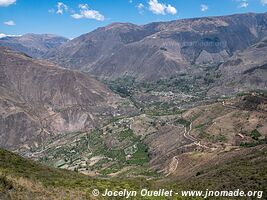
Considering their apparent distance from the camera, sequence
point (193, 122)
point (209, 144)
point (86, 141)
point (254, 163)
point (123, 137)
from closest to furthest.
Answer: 1. point (254, 163)
2. point (209, 144)
3. point (193, 122)
4. point (123, 137)
5. point (86, 141)

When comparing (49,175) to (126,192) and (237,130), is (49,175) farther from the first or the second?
(237,130)

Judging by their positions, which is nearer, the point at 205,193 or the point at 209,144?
the point at 205,193

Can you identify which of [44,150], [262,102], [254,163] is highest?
[262,102]

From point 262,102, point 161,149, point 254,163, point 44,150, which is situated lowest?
point 44,150

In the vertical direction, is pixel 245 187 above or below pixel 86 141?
above

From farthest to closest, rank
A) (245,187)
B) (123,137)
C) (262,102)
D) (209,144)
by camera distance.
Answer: (123,137), (262,102), (209,144), (245,187)

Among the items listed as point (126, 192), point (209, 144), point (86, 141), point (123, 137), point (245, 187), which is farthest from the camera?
point (86, 141)

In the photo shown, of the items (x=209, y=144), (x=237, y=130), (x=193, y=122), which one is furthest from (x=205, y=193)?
(x=193, y=122)

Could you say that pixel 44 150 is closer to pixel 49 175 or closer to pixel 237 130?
pixel 237 130

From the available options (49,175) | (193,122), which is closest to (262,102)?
(193,122)
